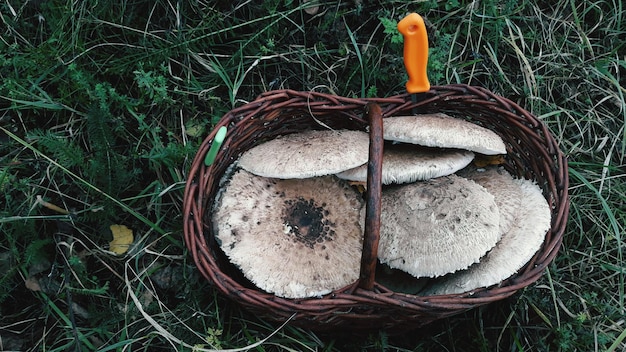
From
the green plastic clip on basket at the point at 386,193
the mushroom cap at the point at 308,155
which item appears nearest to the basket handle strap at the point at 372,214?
the green plastic clip on basket at the point at 386,193

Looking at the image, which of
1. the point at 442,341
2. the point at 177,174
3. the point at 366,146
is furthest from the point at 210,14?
the point at 442,341

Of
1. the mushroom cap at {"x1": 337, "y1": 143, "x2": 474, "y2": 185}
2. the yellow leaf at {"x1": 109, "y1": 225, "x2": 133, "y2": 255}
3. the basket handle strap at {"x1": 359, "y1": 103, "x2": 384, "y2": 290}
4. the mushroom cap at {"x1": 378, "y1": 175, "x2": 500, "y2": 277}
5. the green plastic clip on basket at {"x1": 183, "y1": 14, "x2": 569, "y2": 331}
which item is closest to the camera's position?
the basket handle strap at {"x1": 359, "y1": 103, "x2": 384, "y2": 290}

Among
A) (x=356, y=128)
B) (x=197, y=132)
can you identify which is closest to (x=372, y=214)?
(x=356, y=128)

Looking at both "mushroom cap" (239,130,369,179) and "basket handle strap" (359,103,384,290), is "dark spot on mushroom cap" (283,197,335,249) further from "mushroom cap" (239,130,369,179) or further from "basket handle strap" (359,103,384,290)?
"basket handle strap" (359,103,384,290)

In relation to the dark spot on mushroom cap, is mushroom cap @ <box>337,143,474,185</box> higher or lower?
higher

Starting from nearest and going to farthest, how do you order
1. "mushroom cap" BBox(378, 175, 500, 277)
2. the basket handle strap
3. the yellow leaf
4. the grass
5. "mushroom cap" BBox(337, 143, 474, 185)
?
the basket handle strap
"mushroom cap" BBox(378, 175, 500, 277)
"mushroom cap" BBox(337, 143, 474, 185)
the grass
the yellow leaf

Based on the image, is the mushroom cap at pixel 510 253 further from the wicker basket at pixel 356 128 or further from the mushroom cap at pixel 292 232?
the mushroom cap at pixel 292 232

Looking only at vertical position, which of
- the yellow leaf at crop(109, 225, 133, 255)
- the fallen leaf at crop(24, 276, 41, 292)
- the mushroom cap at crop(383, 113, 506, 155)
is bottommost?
the fallen leaf at crop(24, 276, 41, 292)

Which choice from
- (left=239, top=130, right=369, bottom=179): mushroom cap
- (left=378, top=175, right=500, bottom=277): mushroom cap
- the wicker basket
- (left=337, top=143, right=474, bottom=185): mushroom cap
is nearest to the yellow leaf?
the wicker basket

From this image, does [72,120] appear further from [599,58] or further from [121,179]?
[599,58]
